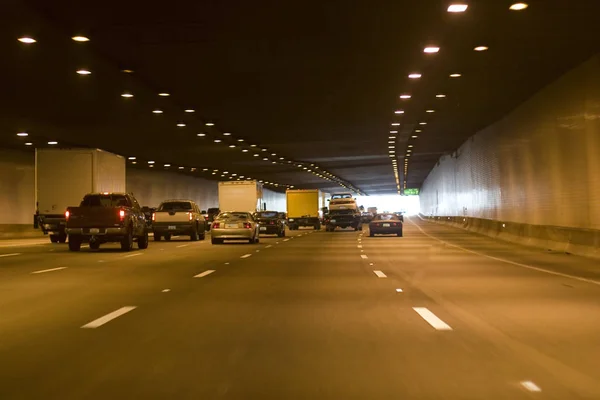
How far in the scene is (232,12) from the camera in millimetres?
15789

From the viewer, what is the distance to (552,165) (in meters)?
27.3

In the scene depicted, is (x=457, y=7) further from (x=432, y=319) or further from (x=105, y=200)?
(x=105, y=200)

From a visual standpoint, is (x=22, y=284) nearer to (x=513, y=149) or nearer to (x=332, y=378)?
(x=332, y=378)

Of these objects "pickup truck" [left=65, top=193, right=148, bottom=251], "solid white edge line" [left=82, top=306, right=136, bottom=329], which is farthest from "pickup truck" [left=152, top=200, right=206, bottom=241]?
"solid white edge line" [left=82, top=306, right=136, bottom=329]

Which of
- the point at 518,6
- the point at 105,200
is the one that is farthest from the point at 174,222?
the point at 518,6

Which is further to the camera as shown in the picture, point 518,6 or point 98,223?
point 98,223

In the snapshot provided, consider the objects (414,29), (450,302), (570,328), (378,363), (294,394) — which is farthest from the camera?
(414,29)

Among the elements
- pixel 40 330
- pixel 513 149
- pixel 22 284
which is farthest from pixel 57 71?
pixel 513 149

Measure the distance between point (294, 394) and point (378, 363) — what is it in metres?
1.56

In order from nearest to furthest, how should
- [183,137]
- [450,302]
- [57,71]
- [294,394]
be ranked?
[294,394]
[450,302]
[57,71]
[183,137]

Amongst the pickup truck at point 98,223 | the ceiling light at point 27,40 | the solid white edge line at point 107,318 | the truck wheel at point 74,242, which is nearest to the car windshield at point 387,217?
the pickup truck at point 98,223

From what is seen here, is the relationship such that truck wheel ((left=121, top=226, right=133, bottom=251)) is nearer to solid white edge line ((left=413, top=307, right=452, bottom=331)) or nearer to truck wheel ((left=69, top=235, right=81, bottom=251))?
truck wheel ((left=69, top=235, right=81, bottom=251))

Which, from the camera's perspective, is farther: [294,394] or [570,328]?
[570,328]

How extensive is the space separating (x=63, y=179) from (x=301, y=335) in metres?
27.8
